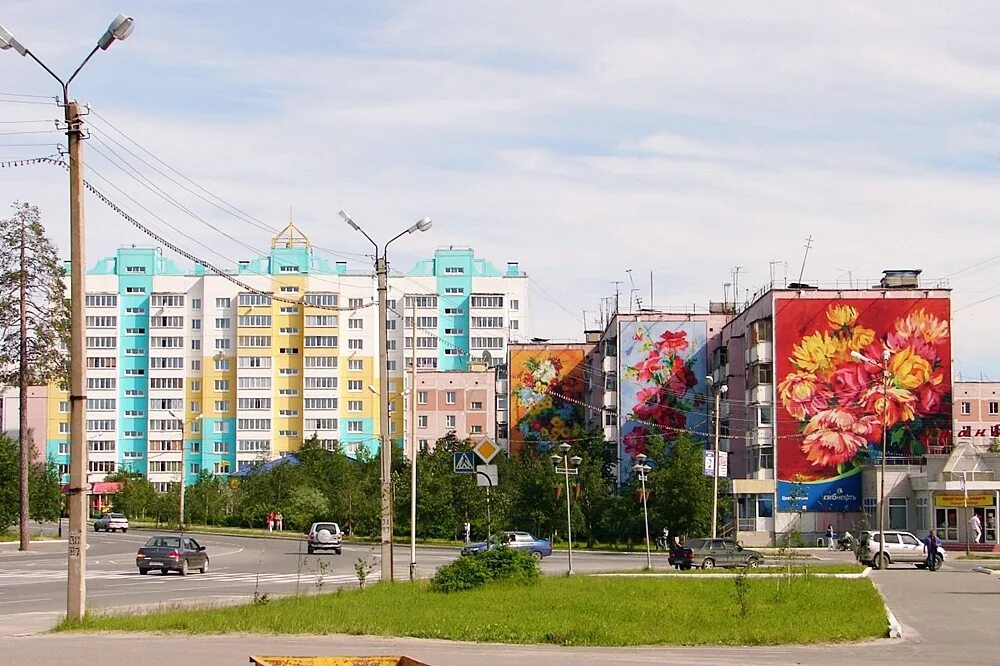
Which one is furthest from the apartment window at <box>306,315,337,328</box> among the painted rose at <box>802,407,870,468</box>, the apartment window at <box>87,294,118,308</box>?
the painted rose at <box>802,407,870,468</box>

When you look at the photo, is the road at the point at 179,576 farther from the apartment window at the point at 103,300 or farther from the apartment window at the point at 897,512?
the apartment window at the point at 103,300

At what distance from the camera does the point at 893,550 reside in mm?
49969

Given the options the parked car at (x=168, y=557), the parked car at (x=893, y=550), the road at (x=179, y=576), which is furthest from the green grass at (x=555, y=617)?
the parked car at (x=893, y=550)

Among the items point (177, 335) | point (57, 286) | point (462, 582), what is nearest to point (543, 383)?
point (177, 335)

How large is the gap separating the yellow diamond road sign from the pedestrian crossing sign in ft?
1.06

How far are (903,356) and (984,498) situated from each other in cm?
1421

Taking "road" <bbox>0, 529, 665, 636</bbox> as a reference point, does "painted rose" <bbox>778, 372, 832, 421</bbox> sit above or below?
above

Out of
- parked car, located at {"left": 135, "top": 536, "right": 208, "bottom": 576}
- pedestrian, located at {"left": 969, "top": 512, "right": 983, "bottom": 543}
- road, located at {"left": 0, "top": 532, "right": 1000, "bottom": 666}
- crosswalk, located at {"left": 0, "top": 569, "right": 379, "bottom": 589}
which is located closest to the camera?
road, located at {"left": 0, "top": 532, "right": 1000, "bottom": 666}

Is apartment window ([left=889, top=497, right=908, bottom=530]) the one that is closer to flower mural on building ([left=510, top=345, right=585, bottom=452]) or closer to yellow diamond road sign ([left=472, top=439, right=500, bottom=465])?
flower mural on building ([left=510, top=345, right=585, bottom=452])

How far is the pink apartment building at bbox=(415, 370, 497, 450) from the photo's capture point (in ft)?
440

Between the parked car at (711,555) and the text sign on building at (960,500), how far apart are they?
23487 mm

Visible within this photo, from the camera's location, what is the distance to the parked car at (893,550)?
49.4m

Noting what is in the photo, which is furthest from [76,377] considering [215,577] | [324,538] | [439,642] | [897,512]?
[897,512]

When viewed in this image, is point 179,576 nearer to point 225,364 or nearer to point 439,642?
point 439,642
